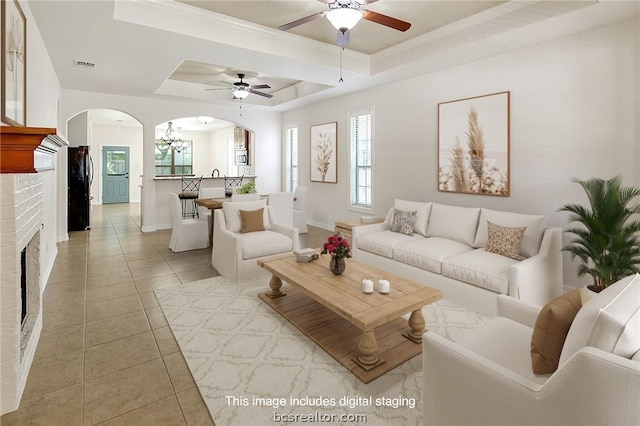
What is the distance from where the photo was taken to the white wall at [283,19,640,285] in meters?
3.39

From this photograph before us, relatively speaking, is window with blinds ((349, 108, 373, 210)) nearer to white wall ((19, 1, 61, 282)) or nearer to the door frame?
white wall ((19, 1, 61, 282))

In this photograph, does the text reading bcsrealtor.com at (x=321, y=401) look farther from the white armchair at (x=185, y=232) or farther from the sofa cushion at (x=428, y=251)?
the white armchair at (x=185, y=232)

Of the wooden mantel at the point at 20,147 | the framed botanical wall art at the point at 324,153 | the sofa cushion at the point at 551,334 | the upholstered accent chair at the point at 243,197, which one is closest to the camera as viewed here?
the sofa cushion at the point at 551,334

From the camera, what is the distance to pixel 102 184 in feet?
39.7

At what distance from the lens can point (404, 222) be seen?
15.3ft

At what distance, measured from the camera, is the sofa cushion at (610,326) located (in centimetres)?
121

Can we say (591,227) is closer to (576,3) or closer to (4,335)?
(576,3)

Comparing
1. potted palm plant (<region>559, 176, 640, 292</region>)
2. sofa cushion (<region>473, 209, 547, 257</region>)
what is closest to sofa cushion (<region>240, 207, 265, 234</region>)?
sofa cushion (<region>473, 209, 547, 257</region>)

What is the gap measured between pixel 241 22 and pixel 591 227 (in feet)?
13.8

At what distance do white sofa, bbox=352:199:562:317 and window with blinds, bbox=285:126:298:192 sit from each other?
436 centimetres

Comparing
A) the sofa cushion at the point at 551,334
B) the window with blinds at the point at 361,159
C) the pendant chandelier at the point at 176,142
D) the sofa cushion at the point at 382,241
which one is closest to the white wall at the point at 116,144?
the pendant chandelier at the point at 176,142

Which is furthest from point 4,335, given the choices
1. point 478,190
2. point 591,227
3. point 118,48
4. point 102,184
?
point 102,184

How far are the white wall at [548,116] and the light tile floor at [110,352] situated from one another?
3647 millimetres

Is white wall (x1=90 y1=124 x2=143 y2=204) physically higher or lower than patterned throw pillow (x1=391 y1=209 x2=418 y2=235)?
higher
